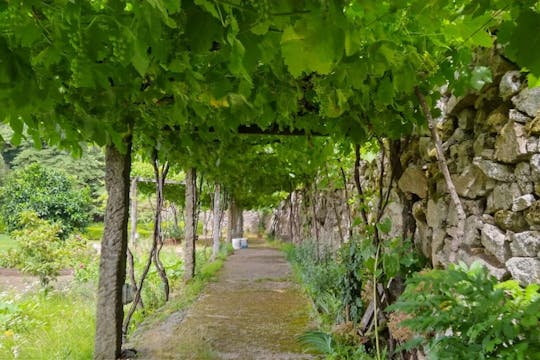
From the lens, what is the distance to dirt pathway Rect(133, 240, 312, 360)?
385cm

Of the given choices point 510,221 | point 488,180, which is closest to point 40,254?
point 488,180

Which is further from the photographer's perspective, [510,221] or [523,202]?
[510,221]

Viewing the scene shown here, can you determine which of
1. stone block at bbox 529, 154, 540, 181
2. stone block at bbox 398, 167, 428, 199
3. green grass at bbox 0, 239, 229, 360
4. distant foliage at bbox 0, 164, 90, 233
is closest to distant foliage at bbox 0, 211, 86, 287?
green grass at bbox 0, 239, 229, 360

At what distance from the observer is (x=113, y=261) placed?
3.48 metres

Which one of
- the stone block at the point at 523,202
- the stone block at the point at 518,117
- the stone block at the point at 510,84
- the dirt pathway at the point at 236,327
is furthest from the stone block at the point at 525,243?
the dirt pathway at the point at 236,327

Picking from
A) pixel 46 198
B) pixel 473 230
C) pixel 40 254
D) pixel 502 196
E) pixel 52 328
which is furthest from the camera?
pixel 46 198

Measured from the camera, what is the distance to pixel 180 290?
22.3 ft

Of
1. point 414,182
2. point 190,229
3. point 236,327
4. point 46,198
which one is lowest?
point 236,327

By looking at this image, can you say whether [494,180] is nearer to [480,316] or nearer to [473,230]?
[473,230]

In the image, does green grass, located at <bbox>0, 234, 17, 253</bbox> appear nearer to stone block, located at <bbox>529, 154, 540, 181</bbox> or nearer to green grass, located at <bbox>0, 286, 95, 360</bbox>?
green grass, located at <bbox>0, 286, 95, 360</bbox>

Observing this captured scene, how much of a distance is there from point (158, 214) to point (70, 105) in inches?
106

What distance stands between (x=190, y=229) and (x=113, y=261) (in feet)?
13.8

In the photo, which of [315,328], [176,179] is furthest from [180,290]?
[176,179]

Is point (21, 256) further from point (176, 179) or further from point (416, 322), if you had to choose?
point (416, 322)
